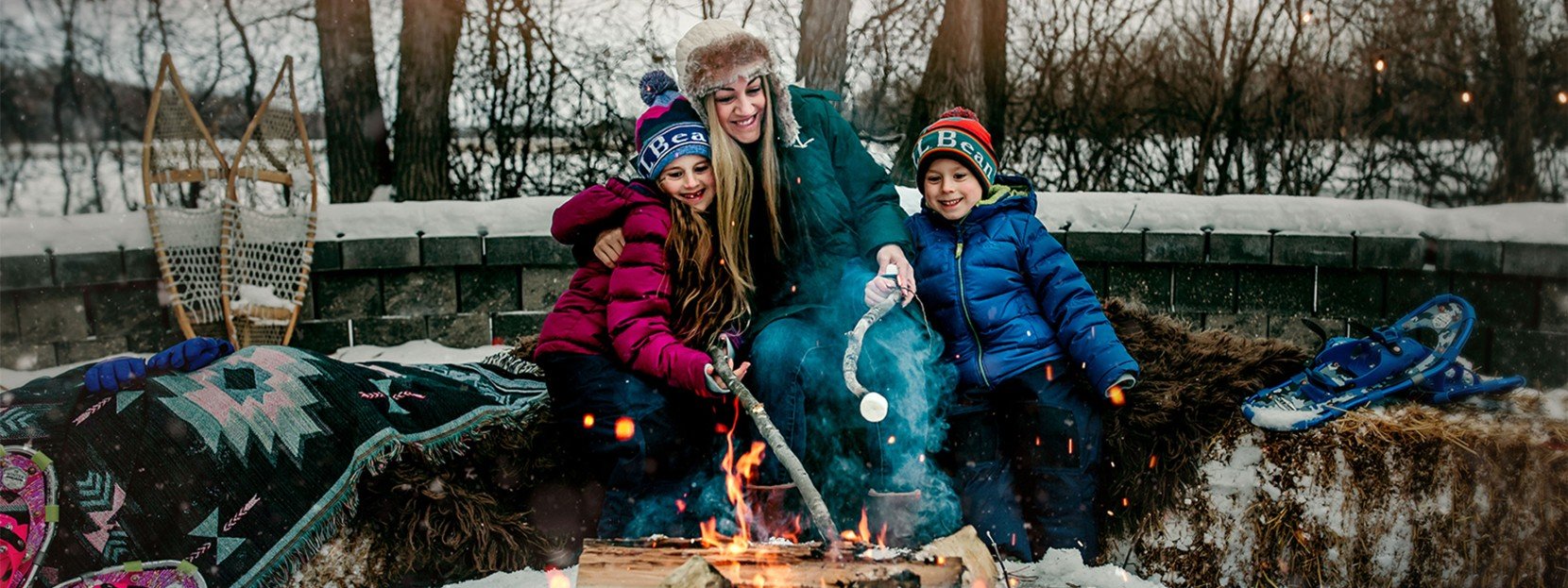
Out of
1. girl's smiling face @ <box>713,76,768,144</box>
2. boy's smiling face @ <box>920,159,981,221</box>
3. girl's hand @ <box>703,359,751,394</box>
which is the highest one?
girl's smiling face @ <box>713,76,768,144</box>

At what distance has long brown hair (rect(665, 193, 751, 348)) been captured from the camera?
8.94ft

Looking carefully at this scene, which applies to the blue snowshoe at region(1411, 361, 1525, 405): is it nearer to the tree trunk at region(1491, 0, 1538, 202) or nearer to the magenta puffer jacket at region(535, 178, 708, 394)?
the magenta puffer jacket at region(535, 178, 708, 394)

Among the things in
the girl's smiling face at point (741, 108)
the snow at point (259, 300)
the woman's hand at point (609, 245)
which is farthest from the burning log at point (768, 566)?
the snow at point (259, 300)

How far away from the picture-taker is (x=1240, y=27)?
19.1 feet

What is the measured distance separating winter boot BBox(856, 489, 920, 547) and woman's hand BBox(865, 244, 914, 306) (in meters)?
0.54

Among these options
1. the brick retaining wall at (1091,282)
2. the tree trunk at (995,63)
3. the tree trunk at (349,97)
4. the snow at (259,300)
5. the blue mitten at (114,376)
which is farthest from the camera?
the tree trunk at (349,97)

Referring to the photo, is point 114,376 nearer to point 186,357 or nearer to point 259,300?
point 186,357

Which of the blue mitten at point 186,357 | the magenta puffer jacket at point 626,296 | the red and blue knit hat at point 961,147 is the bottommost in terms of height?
the blue mitten at point 186,357

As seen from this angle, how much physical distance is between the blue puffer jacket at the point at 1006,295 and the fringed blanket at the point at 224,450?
1458 millimetres

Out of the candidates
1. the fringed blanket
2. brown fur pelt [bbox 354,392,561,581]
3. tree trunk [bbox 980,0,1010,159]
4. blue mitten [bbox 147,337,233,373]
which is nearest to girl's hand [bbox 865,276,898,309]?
brown fur pelt [bbox 354,392,561,581]

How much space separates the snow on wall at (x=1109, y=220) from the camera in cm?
425

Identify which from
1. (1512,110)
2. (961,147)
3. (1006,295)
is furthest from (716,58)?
(1512,110)

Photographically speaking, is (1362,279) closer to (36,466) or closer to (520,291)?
(520,291)

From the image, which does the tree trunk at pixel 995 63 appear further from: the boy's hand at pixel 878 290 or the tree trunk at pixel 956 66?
the boy's hand at pixel 878 290
